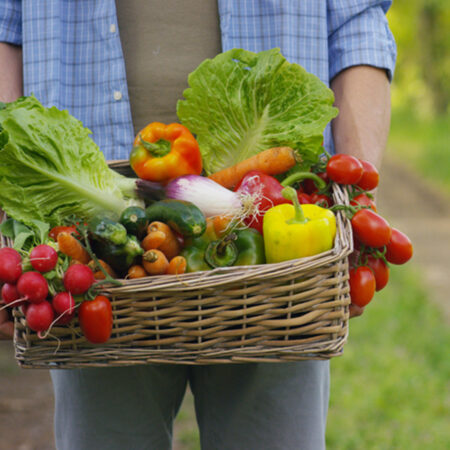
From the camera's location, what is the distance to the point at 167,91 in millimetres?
2100

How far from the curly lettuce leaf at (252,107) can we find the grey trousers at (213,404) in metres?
0.65

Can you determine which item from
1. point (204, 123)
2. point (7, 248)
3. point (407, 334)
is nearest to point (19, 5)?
point (204, 123)

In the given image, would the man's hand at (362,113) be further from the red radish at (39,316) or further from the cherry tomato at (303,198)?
the red radish at (39,316)

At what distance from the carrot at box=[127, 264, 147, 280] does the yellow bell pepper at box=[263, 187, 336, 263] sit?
32 centimetres

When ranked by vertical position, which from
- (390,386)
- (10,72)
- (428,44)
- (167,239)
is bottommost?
(390,386)

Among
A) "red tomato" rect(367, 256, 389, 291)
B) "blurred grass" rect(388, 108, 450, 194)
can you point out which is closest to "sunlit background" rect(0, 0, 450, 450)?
"red tomato" rect(367, 256, 389, 291)

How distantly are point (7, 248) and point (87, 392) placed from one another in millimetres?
724

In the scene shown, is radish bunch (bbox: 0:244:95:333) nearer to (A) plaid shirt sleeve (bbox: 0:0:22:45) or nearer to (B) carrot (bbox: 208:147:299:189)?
(B) carrot (bbox: 208:147:299:189)

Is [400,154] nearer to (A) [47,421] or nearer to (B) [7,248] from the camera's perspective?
(A) [47,421]

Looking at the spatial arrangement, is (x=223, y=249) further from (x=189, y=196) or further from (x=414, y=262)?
(x=414, y=262)

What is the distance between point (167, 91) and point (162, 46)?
140 mm

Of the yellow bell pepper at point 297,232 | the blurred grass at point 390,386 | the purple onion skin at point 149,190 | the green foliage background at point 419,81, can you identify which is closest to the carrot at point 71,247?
the purple onion skin at point 149,190

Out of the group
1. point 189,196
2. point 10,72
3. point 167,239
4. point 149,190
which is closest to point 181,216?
point 167,239

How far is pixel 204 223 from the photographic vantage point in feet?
5.50
